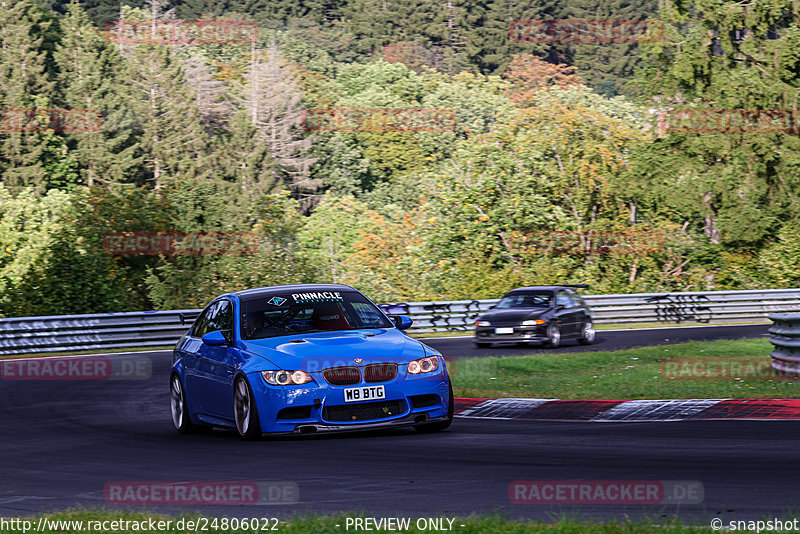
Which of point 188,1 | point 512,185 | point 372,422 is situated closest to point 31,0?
point 188,1

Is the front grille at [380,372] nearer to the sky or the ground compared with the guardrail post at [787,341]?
nearer to the sky

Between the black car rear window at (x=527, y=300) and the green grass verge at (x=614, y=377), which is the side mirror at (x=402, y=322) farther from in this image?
A: the black car rear window at (x=527, y=300)

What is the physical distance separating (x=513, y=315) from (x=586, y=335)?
2108 millimetres

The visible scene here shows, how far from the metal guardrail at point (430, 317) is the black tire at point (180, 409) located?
53.6 feet

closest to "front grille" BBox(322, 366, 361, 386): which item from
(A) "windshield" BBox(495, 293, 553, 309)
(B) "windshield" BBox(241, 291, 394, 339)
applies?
(B) "windshield" BBox(241, 291, 394, 339)

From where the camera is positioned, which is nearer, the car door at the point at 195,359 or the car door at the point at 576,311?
the car door at the point at 195,359

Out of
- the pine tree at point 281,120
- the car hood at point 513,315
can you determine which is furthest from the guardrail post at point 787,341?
the pine tree at point 281,120

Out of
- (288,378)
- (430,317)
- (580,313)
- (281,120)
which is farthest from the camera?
(281,120)

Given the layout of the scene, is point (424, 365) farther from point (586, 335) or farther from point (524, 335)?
point (586, 335)

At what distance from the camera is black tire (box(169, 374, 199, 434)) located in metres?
12.6

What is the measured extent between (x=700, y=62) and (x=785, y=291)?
15.0m

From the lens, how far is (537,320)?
1027 inches

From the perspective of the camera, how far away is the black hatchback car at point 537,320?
26.1 metres

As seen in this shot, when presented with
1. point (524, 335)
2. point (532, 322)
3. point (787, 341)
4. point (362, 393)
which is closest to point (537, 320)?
point (532, 322)
